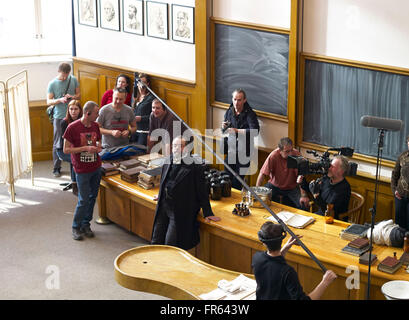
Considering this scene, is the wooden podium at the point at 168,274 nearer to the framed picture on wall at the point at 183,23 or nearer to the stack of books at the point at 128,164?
the stack of books at the point at 128,164

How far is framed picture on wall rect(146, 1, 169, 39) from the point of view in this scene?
945cm

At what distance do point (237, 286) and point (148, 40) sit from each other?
5818mm

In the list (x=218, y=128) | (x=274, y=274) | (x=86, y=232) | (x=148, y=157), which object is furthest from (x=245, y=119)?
(x=274, y=274)

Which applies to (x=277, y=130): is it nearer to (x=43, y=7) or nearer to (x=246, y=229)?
(x=246, y=229)

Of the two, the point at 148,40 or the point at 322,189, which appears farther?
the point at 148,40

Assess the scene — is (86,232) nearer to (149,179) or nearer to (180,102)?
(149,179)

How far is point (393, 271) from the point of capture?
5258mm

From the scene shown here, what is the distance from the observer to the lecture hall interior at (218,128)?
5613 mm

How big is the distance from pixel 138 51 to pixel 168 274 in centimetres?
565

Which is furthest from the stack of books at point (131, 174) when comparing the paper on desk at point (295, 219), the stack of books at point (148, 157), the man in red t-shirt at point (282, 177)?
the paper on desk at point (295, 219)

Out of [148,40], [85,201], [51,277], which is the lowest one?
[51,277]

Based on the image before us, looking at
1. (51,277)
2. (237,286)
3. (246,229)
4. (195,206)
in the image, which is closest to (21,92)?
(51,277)

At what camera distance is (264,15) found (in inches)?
317

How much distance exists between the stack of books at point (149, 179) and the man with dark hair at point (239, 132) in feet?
3.17
